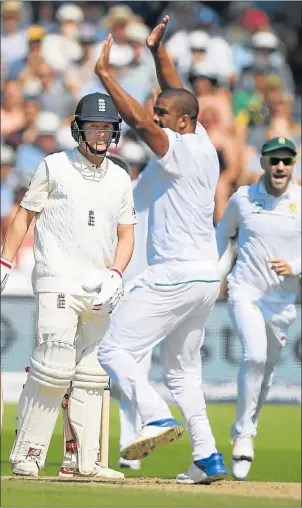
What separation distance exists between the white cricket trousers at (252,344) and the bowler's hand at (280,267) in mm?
267

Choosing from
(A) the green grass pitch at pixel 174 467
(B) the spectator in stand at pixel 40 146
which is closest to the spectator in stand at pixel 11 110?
(B) the spectator in stand at pixel 40 146

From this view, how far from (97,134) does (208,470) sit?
75.8 inches

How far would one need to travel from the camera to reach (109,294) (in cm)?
715

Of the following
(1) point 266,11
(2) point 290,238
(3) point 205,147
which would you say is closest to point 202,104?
(1) point 266,11

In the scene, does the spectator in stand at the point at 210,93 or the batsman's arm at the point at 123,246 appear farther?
the spectator in stand at the point at 210,93

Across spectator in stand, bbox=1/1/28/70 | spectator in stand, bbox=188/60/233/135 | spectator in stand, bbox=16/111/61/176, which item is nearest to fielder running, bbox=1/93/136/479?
spectator in stand, bbox=16/111/61/176

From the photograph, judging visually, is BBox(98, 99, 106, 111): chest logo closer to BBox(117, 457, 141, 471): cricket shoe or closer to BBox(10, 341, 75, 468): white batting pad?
BBox(10, 341, 75, 468): white batting pad

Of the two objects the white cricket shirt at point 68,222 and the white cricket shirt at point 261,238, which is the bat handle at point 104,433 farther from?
the white cricket shirt at point 261,238

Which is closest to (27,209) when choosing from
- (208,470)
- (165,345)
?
(165,345)

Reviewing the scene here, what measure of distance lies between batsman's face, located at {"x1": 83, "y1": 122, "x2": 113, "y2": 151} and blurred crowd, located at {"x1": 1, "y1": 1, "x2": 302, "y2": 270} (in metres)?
7.56

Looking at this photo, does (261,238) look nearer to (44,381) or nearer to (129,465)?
(129,465)

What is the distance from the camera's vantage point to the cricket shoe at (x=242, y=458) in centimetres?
914

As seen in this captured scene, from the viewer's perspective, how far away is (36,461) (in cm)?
734

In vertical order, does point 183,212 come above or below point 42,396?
above
